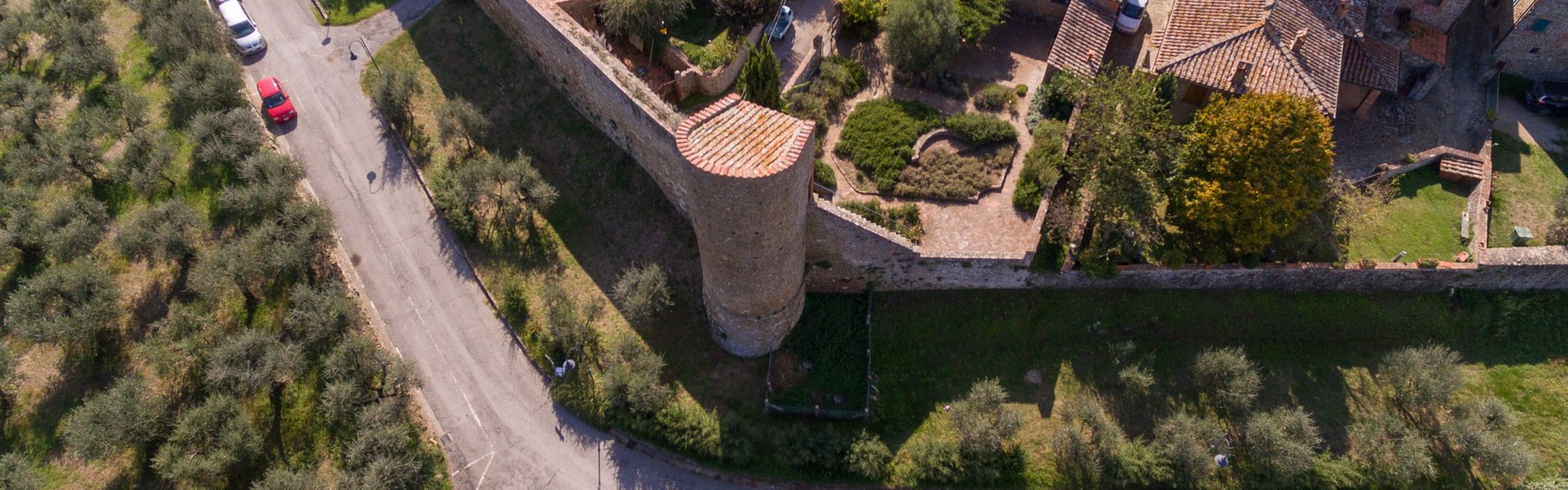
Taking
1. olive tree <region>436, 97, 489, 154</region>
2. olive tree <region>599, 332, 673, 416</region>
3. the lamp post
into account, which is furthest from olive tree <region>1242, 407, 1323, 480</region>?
the lamp post

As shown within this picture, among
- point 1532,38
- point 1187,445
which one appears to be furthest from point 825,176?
point 1532,38

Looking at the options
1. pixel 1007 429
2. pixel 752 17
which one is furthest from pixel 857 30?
pixel 1007 429

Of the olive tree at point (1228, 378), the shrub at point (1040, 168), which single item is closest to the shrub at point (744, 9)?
the shrub at point (1040, 168)

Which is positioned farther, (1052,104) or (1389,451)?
(1052,104)

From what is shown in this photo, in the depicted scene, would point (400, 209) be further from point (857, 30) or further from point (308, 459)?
point (857, 30)

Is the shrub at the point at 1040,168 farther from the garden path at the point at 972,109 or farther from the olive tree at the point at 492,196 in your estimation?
the olive tree at the point at 492,196

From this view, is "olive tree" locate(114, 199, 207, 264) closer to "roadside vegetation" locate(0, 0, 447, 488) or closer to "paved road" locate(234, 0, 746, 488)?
"roadside vegetation" locate(0, 0, 447, 488)

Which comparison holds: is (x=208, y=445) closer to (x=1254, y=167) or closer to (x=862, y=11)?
(x=862, y=11)
